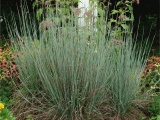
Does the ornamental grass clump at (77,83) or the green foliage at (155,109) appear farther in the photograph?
the green foliage at (155,109)

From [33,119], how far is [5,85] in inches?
64.5

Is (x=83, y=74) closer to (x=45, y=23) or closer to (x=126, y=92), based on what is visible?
(x=126, y=92)

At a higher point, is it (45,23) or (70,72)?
(45,23)

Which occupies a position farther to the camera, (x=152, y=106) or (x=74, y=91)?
(x=152, y=106)

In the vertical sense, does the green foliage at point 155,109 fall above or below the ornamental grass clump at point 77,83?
below

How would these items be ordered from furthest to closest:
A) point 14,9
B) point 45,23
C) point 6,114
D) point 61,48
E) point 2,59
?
point 14,9 < point 2,59 < point 45,23 < point 61,48 < point 6,114

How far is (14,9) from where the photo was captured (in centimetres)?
743

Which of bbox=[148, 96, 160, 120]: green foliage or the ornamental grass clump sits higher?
the ornamental grass clump

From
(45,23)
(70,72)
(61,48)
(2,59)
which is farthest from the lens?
(2,59)

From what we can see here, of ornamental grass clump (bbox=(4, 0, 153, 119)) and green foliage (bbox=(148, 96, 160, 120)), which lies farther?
green foliage (bbox=(148, 96, 160, 120))

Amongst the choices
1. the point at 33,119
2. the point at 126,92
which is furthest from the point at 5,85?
the point at 126,92

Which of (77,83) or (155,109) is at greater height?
(77,83)

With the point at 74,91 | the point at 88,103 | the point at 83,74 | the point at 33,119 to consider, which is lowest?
the point at 33,119

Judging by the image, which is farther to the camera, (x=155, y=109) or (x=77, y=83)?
(x=155, y=109)
